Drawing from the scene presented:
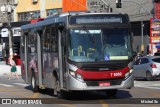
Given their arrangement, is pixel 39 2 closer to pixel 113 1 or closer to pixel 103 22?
pixel 113 1

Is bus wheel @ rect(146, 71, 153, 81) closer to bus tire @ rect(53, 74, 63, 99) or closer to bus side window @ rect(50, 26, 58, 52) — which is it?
bus tire @ rect(53, 74, 63, 99)

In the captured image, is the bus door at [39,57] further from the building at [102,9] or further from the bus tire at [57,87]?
the building at [102,9]

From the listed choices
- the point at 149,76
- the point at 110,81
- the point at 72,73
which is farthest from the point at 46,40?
the point at 149,76

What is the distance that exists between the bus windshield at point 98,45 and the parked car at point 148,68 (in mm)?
11898

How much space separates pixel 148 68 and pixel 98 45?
42.0 ft

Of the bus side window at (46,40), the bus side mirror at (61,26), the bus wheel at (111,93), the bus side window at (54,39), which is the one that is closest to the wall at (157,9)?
the bus side window at (46,40)

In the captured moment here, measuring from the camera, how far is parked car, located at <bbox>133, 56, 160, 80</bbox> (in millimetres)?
28125

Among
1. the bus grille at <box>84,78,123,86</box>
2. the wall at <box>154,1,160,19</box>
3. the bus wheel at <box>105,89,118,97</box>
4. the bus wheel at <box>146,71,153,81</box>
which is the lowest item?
the bus wheel at <box>146,71,153,81</box>

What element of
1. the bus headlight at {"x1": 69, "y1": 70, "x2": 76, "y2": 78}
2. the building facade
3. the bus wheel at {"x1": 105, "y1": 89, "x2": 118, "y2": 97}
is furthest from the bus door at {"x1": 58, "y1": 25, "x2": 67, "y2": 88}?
the building facade

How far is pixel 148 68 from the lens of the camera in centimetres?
2861

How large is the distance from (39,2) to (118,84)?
56977mm

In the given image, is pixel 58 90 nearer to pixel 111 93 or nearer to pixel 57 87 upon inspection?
pixel 57 87

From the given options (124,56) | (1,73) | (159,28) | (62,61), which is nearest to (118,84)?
(124,56)

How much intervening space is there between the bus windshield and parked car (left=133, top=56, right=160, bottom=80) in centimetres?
1190
